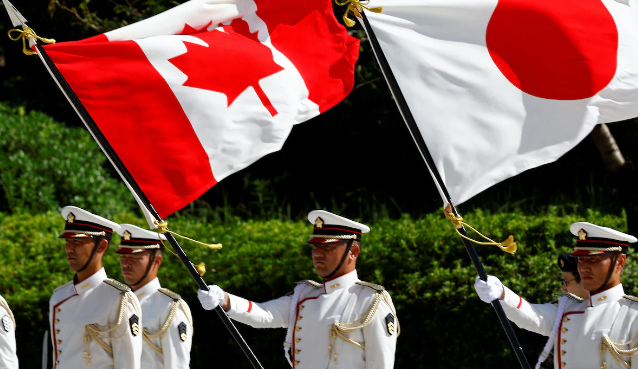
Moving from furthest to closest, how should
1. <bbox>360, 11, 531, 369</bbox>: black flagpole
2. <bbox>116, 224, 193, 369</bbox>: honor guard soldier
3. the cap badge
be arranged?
<bbox>116, 224, 193, 369</bbox>: honor guard soldier
the cap badge
<bbox>360, 11, 531, 369</bbox>: black flagpole

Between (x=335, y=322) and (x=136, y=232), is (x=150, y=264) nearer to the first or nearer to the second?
(x=136, y=232)

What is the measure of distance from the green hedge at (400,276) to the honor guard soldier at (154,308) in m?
1.43

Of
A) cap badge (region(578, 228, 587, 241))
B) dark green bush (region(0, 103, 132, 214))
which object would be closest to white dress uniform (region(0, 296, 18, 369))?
cap badge (region(578, 228, 587, 241))

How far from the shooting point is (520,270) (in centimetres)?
789

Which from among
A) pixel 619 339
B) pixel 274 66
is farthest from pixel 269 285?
pixel 619 339

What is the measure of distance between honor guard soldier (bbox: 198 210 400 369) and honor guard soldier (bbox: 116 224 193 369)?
39.9 inches

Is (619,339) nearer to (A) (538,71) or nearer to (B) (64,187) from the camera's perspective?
(A) (538,71)

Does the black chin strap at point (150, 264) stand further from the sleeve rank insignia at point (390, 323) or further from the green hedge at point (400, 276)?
the sleeve rank insignia at point (390, 323)

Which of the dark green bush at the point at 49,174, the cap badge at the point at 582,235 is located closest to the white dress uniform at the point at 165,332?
the cap badge at the point at 582,235

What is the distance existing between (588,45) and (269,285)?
3847 millimetres

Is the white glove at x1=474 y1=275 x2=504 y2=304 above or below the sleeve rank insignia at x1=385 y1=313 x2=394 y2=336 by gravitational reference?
above

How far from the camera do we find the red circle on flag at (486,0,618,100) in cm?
548

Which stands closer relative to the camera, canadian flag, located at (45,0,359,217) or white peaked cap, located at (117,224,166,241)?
canadian flag, located at (45,0,359,217)

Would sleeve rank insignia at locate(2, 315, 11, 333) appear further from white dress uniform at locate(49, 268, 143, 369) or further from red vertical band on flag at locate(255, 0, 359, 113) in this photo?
red vertical band on flag at locate(255, 0, 359, 113)
